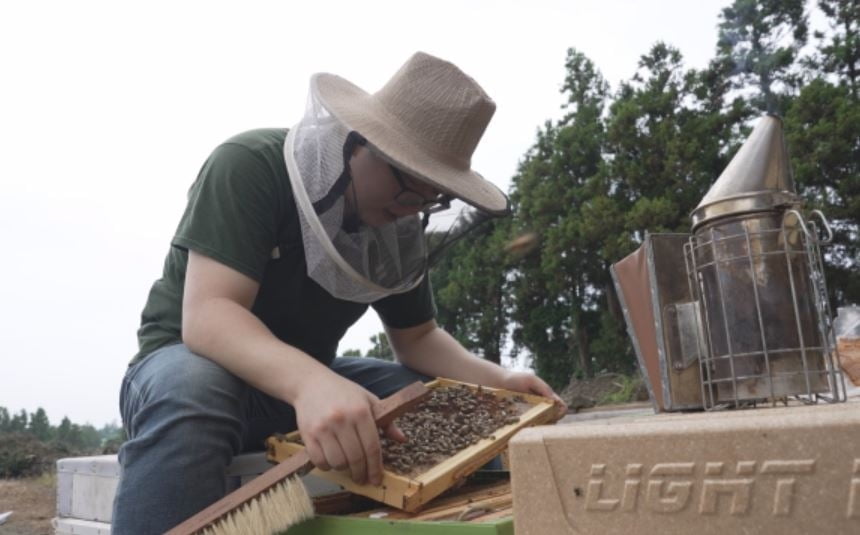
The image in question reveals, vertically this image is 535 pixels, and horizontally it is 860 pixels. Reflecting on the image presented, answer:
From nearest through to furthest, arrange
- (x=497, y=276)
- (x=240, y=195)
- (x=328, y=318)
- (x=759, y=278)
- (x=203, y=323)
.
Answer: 1. (x=759, y=278)
2. (x=203, y=323)
3. (x=240, y=195)
4. (x=328, y=318)
5. (x=497, y=276)

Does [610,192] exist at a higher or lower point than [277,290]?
higher

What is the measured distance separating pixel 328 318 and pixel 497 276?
12435mm

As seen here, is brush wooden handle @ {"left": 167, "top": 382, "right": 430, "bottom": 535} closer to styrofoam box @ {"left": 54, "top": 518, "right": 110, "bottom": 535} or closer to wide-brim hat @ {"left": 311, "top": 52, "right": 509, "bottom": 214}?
wide-brim hat @ {"left": 311, "top": 52, "right": 509, "bottom": 214}

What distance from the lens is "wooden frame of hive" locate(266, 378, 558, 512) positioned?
4.34ft

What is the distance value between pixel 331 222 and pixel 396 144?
225mm

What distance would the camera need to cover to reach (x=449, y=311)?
1455 centimetres

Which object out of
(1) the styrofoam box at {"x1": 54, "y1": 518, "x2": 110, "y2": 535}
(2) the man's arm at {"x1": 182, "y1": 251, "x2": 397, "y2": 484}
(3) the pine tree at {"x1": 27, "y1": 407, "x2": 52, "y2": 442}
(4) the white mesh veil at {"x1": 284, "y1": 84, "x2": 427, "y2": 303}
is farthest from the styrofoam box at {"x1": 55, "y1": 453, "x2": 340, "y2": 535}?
(3) the pine tree at {"x1": 27, "y1": 407, "x2": 52, "y2": 442}

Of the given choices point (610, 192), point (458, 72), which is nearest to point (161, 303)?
point (458, 72)

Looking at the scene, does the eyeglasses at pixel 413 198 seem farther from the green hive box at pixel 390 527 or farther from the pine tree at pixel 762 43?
the pine tree at pixel 762 43

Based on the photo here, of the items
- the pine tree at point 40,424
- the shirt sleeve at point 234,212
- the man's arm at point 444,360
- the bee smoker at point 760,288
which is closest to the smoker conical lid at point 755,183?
the bee smoker at point 760,288

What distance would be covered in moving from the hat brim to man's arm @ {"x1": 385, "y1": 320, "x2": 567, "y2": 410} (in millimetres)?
470

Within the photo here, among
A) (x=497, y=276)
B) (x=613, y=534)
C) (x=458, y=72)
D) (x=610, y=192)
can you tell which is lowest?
(x=613, y=534)

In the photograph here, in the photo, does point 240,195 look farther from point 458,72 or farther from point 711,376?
point 711,376

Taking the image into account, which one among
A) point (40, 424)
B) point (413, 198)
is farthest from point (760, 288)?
point (40, 424)
